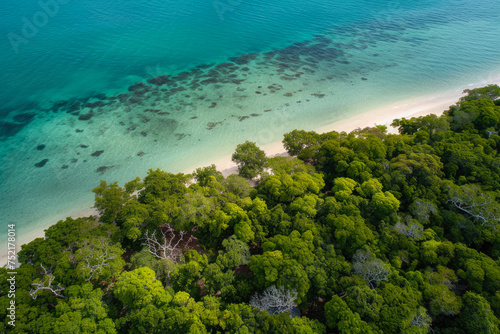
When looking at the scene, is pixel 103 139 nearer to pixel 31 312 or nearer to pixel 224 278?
pixel 31 312

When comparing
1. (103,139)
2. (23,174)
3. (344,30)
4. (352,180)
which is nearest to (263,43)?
(344,30)

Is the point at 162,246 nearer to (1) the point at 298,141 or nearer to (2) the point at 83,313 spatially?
(2) the point at 83,313

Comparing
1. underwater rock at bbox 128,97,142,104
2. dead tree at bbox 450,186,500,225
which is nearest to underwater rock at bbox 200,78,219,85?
underwater rock at bbox 128,97,142,104

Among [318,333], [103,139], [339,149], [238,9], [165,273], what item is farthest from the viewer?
[238,9]

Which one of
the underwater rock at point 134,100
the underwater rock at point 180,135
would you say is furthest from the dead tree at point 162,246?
the underwater rock at point 134,100

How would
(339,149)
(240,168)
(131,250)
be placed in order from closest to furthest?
(131,250) → (339,149) → (240,168)

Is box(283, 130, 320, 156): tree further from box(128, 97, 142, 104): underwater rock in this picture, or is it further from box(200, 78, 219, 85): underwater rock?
box(128, 97, 142, 104): underwater rock
